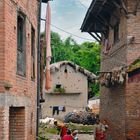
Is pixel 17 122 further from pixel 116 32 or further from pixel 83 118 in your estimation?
pixel 83 118

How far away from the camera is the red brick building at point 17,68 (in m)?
10.7

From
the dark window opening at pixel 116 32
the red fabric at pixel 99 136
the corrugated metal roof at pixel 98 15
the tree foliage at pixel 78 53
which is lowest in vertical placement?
the red fabric at pixel 99 136

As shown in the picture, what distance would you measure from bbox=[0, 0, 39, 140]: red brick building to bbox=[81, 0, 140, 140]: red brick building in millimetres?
3050

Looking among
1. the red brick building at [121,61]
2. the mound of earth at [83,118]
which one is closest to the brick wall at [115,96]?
the red brick building at [121,61]

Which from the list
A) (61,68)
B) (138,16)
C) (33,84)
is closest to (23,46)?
(33,84)

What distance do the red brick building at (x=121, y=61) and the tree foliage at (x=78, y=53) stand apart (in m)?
38.2

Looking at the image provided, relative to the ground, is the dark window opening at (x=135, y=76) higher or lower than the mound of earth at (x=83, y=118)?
higher

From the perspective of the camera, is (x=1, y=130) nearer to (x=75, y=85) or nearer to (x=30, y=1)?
(x=30, y=1)

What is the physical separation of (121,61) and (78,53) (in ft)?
162

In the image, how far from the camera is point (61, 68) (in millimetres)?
51562

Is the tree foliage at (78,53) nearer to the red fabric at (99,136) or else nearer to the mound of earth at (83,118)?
the mound of earth at (83,118)

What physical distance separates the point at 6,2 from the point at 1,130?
277 centimetres

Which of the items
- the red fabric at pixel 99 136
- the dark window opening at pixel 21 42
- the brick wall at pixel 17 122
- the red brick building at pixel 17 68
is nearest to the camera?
the red brick building at pixel 17 68

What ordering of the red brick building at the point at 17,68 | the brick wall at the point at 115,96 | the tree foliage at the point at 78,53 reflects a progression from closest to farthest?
the red brick building at the point at 17,68, the brick wall at the point at 115,96, the tree foliage at the point at 78,53
